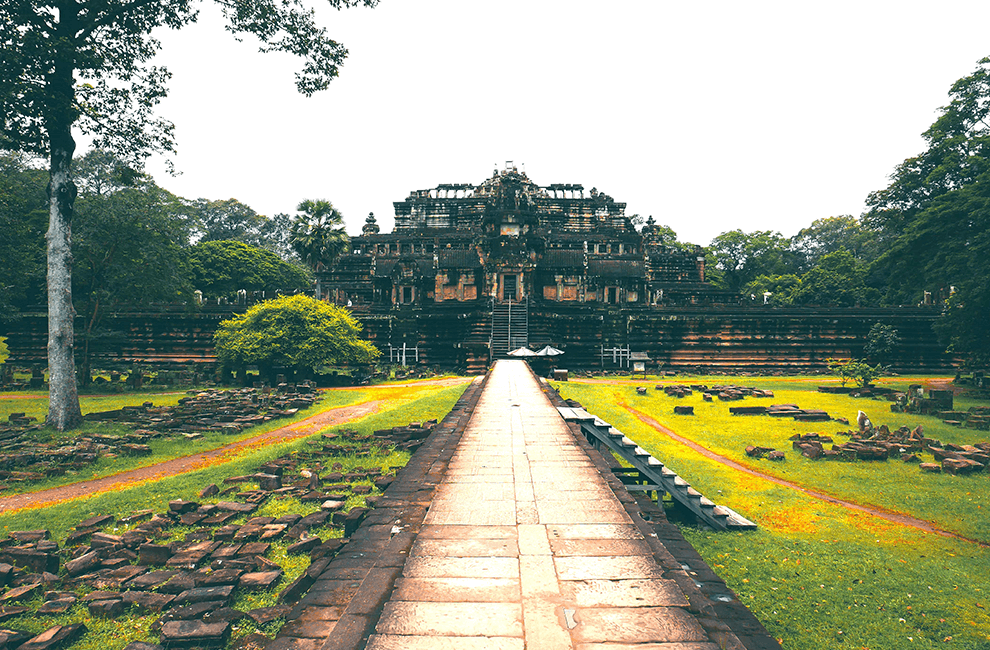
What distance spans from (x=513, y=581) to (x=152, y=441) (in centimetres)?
1443

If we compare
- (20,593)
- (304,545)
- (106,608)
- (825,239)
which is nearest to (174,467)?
(20,593)

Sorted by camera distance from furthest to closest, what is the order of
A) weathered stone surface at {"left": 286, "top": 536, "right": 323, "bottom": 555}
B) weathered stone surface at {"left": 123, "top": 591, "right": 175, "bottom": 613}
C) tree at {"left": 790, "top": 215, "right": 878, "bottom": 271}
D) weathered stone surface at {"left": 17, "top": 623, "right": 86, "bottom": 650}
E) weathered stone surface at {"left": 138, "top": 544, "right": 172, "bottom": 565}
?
tree at {"left": 790, "top": 215, "right": 878, "bottom": 271}, weathered stone surface at {"left": 286, "top": 536, "right": 323, "bottom": 555}, weathered stone surface at {"left": 138, "top": 544, "right": 172, "bottom": 565}, weathered stone surface at {"left": 123, "top": 591, "right": 175, "bottom": 613}, weathered stone surface at {"left": 17, "top": 623, "right": 86, "bottom": 650}

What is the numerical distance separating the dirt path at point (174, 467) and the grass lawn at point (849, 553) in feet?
36.9

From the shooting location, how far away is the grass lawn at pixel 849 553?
5684mm

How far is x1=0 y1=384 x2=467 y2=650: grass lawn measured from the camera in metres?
4.98

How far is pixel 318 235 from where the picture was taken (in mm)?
41375

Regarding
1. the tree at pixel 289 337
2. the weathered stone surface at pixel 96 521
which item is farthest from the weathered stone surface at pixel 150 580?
the tree at pixel 289 337

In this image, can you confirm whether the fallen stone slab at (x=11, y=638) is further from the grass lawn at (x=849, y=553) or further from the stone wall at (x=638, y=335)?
the stone wall at (x=638, y=335)

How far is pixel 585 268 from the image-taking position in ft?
127

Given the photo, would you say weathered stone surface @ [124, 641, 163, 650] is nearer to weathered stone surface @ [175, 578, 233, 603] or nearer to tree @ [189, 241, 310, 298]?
weathered stone surface @ [175, 578, 233, 603]

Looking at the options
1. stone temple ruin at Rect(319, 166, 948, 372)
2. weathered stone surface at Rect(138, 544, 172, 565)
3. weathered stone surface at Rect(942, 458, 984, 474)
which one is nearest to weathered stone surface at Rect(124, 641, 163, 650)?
weathered stone surface at Rect(138, 544, 172, 565)

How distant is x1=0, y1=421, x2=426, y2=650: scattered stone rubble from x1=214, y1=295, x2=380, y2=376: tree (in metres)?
16.8

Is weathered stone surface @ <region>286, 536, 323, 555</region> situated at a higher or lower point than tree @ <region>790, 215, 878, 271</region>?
lower

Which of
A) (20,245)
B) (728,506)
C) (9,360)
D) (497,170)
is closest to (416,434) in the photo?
(728,506)
